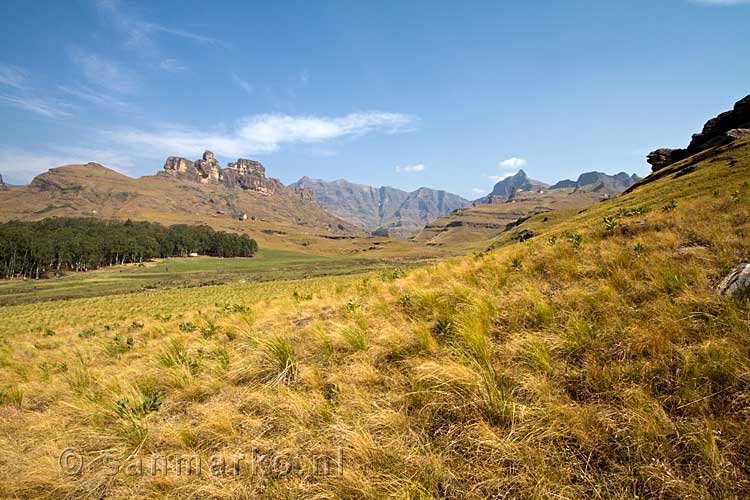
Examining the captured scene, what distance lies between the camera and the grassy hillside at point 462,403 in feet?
8.18

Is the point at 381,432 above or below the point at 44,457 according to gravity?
above

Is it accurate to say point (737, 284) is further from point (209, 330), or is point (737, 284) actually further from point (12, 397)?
point (12, 397)

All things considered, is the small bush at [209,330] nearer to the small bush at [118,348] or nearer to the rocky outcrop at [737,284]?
the small bush at [118,348]

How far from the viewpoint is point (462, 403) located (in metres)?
3.38

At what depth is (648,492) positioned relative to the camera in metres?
2.19

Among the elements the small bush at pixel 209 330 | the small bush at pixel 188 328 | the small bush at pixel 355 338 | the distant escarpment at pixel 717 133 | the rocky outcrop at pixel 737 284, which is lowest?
the small bush at pixel 188 328

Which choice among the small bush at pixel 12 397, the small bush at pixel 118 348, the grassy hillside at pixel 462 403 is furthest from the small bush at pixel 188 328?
the small bush at pixel 12 397

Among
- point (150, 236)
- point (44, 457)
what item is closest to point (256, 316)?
point (44, 457)

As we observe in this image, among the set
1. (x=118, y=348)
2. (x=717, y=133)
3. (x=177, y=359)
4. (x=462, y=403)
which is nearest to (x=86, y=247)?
(x=118, y=348)

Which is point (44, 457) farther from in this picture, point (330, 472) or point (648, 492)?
point (648, 492)

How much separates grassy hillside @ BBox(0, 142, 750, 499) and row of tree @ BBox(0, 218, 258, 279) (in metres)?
123

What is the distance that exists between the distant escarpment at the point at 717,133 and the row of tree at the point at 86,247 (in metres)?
158

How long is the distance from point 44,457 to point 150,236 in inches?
6389

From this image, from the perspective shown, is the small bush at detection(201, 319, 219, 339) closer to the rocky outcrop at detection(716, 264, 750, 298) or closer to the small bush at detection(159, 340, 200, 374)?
the small bush at detection(159, 340, 200, 374)
